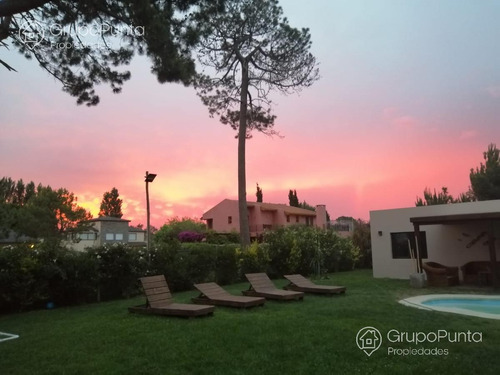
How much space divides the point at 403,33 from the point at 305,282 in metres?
10.2

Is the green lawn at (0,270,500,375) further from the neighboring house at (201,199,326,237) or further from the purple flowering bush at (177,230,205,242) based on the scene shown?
the neighboring house at (201,199,326,237)

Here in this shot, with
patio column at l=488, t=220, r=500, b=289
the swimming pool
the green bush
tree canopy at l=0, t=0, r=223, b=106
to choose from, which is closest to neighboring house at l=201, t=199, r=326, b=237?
the green bush

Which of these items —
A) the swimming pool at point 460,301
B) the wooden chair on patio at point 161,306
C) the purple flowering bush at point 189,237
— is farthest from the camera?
the purple flowering bush at point 189,237

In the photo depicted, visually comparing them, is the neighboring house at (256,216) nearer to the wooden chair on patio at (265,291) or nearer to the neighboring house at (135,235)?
the neighboring house at (135,235)

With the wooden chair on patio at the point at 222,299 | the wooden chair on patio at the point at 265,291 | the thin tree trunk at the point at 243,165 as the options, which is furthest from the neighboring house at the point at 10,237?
the wooden chair on patio at the point at 222,299

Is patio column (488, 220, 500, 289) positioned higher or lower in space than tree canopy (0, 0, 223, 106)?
lower

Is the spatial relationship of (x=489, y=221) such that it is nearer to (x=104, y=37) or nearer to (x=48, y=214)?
(x=104, y=37)

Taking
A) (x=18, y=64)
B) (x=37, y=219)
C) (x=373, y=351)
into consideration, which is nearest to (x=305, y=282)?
(x=373, y=351)

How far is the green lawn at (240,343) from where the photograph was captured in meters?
5.09

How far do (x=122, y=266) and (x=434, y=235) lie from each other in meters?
13.0

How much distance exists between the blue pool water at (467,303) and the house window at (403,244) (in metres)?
5.79

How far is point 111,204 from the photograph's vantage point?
7312cm

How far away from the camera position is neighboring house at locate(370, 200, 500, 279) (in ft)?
49.1

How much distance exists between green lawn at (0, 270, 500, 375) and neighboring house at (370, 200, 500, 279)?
283 inches
